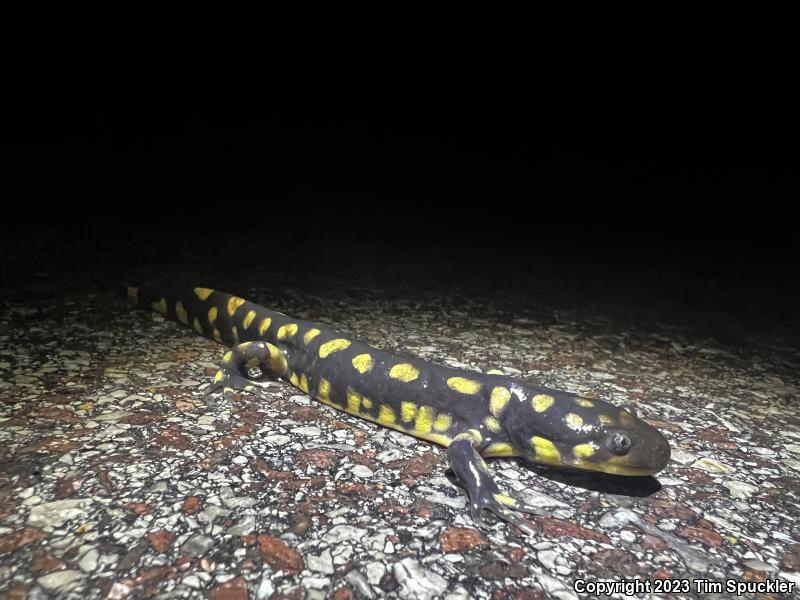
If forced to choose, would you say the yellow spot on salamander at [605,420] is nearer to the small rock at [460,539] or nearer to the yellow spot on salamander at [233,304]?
the small rock at [460,539]

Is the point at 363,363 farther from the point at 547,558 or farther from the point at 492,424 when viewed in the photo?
the point at 547,558

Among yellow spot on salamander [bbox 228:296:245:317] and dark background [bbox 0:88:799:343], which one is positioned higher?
dark background [bbox 0:88:799:343]

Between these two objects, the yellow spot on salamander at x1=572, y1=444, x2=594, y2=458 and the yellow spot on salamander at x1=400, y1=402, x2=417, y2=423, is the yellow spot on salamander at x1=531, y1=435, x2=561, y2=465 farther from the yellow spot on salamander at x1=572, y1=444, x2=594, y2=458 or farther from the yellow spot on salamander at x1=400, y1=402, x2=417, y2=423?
the yellow spot on salamander at x1=400, y1=402, x2=417, y2=423

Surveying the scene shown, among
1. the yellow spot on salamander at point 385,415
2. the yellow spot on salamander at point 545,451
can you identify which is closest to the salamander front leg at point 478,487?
the yellow spot on salamander at point 545,451

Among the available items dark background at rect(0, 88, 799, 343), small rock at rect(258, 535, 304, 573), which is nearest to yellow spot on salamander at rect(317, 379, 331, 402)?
small rock at rect(258, 535, 304, 573)

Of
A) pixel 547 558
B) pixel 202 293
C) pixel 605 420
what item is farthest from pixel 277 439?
pixel 202 293

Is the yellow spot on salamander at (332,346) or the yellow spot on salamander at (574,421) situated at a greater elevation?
the yellow spot on salamander at (574,421)

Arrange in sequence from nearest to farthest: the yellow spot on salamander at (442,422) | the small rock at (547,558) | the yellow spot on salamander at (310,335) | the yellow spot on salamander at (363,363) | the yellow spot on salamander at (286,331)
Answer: the small rock at (547,558), the yellow spot on salamander at (442,422), the yellow spot on salamander at (363,363), the yellow spot on salamander at (310,335), the yellow spot on salamander at (286,331)
